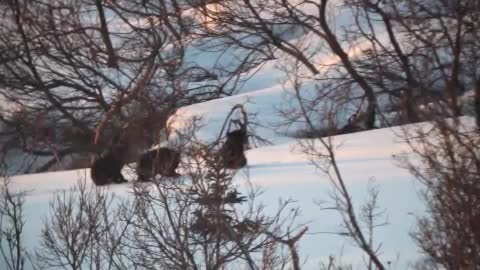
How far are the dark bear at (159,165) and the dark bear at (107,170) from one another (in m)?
2.02

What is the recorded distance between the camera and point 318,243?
24.9 ft

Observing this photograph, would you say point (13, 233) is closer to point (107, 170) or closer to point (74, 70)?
point (107, 170)

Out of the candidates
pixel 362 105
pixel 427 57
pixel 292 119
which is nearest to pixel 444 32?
pixel 427 57

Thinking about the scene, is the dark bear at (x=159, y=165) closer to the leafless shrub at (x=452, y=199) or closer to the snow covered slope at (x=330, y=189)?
the snow covered slope at (x=330, y=189)

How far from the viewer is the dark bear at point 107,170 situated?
10.3 m

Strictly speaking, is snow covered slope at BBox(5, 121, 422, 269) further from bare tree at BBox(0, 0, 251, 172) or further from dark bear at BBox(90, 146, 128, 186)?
bare tree at BBox(0, 0, 251, 172)

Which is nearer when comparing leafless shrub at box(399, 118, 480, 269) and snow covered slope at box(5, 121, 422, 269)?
leafless shrub at box(399, 118, 480, 269)

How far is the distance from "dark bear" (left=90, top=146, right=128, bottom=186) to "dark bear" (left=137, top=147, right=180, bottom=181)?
2017 millimetres

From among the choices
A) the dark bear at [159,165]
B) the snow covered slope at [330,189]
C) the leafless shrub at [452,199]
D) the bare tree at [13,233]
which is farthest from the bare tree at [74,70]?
the leafless shrub at [452,199]

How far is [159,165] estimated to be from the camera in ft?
21.8

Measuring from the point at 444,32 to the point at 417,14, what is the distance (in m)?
1.59

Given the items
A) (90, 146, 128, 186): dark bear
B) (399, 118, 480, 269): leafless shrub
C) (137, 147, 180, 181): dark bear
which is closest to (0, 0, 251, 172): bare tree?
(90, 146, 128, 186): dark bear

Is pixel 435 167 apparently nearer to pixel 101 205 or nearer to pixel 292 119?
pixel 101 205

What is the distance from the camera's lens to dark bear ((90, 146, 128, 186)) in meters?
10.3
